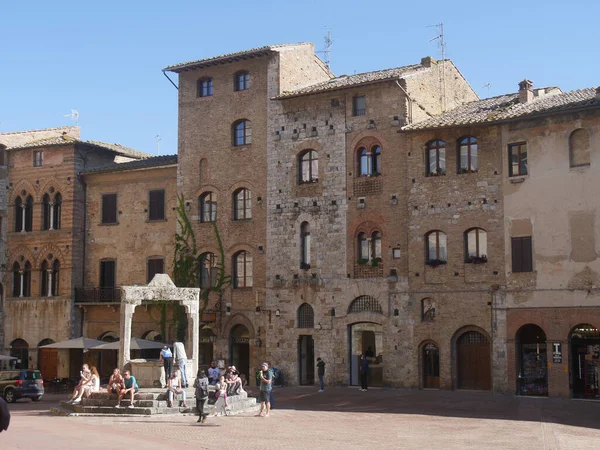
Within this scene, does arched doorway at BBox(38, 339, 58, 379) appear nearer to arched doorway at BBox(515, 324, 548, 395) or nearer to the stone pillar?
the stone pillar

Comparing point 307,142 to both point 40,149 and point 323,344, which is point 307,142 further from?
point 40,149

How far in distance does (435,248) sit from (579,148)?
6469mm

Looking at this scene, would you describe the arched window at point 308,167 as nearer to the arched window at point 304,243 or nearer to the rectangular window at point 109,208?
the arched window at point 304,243

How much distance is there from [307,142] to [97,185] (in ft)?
36.9

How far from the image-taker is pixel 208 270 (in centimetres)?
3928

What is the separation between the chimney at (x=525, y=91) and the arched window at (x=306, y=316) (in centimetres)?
1187

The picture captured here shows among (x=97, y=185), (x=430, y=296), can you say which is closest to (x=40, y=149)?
(x=97, y=185)

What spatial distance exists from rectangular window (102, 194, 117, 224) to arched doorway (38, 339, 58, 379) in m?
6.32

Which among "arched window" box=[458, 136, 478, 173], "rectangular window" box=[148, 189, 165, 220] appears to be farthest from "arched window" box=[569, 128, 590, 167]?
"rectangular window" box=[148, 189, 165, 220]

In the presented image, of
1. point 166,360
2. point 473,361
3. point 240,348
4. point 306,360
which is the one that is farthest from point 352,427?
point 240,348

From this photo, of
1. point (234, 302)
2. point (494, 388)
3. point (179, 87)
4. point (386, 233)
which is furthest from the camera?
point (179, 87)

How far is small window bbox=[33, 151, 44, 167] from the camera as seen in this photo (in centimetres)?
4325

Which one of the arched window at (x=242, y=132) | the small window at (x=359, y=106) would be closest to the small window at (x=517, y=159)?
the small window at (x=359, y=106)

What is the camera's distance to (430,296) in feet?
111
